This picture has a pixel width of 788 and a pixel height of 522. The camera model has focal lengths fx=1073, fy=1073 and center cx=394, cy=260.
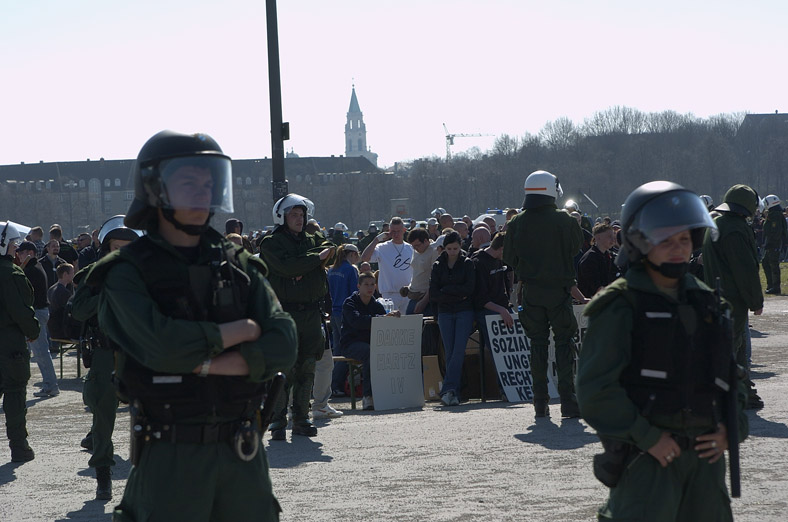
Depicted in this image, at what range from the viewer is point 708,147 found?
129 m

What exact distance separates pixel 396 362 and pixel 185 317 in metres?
8.36

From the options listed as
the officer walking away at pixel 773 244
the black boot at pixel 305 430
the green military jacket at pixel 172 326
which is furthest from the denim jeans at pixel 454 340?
the officer walking away at pixel 773 244

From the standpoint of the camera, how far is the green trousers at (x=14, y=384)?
8.69 m

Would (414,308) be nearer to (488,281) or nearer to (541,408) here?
(488,281)

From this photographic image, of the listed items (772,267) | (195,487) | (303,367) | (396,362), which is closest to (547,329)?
(303,367)

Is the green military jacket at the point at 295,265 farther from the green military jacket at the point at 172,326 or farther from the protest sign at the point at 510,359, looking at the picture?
the green military jacket at the point at 172,326

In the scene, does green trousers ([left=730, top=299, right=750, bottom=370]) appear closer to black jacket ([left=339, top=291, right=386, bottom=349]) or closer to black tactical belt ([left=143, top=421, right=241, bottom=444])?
black jacket ([left=339, top=291, right=386, bottom=349])

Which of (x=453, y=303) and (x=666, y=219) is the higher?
(x=666, y=219)

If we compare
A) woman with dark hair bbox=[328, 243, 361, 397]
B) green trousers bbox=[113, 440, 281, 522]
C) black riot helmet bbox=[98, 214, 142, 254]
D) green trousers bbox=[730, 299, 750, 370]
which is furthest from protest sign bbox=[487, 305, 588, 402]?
green trousers bbox=[113, 440, 281, 522]

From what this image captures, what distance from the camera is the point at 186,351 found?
3.60 metres

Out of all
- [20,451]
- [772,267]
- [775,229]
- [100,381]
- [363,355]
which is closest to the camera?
[100,381]

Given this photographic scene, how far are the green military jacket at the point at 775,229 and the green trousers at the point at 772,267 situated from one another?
0.46 ft

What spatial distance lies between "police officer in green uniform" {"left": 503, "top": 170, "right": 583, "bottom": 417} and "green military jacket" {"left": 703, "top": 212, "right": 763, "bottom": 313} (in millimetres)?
1243

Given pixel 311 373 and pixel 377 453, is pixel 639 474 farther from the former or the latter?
pixel 311 373
